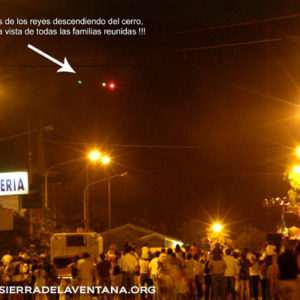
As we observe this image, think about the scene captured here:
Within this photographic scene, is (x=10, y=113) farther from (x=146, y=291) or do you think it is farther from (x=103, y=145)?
(x=146, y=291)

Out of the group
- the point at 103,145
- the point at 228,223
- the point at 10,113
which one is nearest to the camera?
the point at 103,145

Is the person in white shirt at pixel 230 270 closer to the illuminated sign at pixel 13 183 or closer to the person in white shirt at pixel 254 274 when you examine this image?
the person in white shirt at pixel 254 274

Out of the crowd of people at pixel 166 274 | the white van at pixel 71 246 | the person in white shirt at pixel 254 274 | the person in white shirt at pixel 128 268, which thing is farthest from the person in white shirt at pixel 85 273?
the white van at pixel 71 246

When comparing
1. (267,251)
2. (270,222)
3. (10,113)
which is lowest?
(267,251)

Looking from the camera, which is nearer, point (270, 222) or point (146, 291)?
point (146, 291)

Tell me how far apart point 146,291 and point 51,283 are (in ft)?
15.2

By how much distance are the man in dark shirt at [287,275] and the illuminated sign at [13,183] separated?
1374 centimetres

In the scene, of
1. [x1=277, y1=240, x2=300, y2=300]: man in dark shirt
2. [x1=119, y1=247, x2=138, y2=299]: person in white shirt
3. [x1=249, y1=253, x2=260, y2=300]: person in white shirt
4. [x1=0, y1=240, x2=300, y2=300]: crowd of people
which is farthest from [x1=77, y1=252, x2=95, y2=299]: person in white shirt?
[x1=277, y1=240, x2=300, y2=300]: man in dark shirt

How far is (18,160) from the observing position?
4359cm

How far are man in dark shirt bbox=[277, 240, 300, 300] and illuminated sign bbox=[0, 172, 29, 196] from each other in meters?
13.7

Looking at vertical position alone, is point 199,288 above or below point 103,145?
below

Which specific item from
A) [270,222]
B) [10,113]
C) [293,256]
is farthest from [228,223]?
[293,256]

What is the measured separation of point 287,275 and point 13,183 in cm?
1438

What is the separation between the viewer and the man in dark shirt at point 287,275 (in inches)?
449
